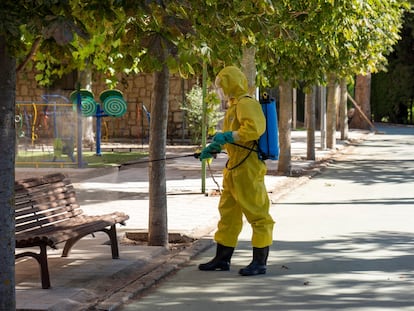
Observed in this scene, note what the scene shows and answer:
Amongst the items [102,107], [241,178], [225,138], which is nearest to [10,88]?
[225,138]

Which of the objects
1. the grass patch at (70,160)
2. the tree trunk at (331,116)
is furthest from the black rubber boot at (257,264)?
the tree trunk at (331,116)

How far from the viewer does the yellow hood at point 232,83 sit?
925 cm

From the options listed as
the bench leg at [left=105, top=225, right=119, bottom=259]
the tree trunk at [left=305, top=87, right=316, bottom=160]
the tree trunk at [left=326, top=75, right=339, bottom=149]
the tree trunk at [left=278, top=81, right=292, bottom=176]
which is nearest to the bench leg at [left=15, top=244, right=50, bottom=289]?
the bench leg at [left=105, top=225, right=119, bottom=259]

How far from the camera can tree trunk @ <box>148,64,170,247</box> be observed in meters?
10.6

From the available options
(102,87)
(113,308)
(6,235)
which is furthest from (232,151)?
(102,87)

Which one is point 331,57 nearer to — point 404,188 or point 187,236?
point 404,188

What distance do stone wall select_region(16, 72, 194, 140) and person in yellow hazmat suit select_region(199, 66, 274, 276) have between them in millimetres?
22851

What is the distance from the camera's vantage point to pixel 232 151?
9203 millimetres

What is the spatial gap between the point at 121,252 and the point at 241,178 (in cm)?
172

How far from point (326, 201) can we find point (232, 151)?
663 cm

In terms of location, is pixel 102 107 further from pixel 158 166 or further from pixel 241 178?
pixel 241 178

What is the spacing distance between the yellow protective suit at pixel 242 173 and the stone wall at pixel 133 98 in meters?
22.9

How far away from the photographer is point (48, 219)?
901cm

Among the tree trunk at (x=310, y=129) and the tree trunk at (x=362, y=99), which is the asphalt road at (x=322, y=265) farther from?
the tree trunk at (x=362, y=99)
